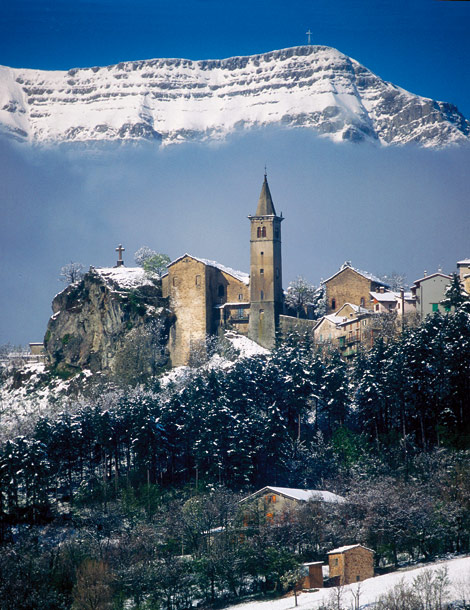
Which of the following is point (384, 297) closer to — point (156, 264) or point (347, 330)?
point (347, 330)

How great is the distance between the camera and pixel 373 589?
4356cm

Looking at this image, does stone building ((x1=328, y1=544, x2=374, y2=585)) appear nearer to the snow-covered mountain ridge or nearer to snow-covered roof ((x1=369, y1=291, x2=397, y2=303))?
snow-covered roof ((x1=369, y1=291, x2=397, y2=303))

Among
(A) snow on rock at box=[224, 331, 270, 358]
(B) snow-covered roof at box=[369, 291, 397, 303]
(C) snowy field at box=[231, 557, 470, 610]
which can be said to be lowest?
(C) snowy field at box=[231, 557, 470, 610]

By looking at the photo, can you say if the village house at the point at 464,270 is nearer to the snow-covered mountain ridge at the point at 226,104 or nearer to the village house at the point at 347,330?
the village house at the point at 347,330

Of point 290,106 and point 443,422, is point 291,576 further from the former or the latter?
point 290,106

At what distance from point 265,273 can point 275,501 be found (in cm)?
3972

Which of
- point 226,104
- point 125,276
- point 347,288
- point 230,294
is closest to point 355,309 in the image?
point 347,288

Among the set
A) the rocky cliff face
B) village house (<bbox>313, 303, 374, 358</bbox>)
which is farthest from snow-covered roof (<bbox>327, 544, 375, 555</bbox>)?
the rocky cliff face

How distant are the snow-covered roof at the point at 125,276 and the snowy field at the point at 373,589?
169 ft

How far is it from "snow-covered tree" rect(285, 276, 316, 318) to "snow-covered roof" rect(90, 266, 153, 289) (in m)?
12.9

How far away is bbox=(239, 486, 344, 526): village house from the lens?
5306 centimetres

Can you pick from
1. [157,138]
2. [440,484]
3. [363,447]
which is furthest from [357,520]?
[157,138]

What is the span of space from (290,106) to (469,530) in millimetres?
156161

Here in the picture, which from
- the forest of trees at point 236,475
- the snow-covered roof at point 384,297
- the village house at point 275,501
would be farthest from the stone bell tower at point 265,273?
the village house at point 275,501
